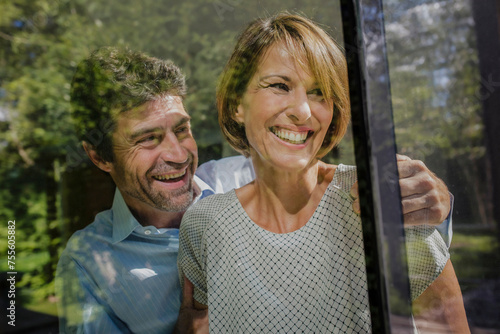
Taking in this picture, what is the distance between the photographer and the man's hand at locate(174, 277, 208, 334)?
1584 millimetres

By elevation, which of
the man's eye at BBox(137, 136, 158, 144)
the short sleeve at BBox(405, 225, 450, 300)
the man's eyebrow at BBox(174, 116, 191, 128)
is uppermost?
the man's eyebrow at BBox(174, 116, 191, 128)

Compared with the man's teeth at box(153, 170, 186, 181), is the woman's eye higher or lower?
higher

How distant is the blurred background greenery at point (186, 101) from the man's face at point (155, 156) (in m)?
0.06

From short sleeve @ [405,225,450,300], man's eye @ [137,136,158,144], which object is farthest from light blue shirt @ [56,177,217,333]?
short sleeve @ [405,225,450,300]

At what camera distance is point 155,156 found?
1510 mm

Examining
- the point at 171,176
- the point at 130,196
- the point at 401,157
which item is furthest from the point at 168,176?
the point at 401,157

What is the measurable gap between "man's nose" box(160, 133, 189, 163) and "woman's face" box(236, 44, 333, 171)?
0.87ft

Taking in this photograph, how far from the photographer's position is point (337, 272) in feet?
4.98

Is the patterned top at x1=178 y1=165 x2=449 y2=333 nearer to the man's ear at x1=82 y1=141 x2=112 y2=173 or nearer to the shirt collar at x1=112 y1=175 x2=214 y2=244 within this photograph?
the shirt collar at x1=112 y1=175 x2=214 y2=244

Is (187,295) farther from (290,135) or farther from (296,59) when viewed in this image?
(296,59)

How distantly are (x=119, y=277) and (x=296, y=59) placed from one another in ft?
3.54

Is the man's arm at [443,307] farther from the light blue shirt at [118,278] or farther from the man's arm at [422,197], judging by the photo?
the light blue shirt at [118,278]

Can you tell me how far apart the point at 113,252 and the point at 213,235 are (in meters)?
0.40

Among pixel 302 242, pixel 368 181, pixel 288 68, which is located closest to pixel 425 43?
pixel 288 68
